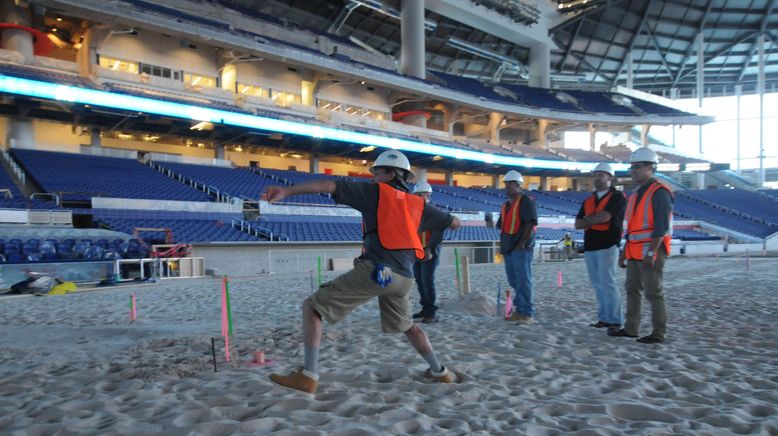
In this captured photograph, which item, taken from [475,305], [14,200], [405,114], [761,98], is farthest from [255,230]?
[761,98]

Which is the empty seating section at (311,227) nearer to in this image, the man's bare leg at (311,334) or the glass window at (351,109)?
the glass window at (351,109)

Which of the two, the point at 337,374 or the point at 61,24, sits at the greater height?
the point at 61,24

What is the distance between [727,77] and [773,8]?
1159 centimetres

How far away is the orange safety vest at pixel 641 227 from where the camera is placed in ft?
16.8

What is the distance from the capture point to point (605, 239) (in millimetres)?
5961

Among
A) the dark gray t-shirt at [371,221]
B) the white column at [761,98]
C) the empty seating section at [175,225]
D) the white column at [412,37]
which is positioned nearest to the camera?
the dark gray t-shirt at [371,221]

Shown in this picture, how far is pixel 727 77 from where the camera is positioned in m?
56.9

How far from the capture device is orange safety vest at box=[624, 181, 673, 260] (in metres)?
5.12

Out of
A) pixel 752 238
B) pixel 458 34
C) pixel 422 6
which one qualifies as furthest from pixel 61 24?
pixel 752 238

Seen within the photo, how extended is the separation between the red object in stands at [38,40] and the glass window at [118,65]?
2405mm

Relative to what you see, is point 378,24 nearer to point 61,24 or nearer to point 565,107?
point 565,107

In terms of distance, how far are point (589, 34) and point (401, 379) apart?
184 ft

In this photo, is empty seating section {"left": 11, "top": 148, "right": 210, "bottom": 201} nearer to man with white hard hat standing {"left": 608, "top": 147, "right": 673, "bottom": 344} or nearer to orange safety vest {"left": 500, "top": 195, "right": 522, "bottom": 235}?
orange safety vest {"left": 500, "top": 195, "right": 522, "bottom": 235}

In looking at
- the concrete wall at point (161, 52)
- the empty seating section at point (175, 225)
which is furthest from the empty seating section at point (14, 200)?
the concrete wall at point (161, 52)
